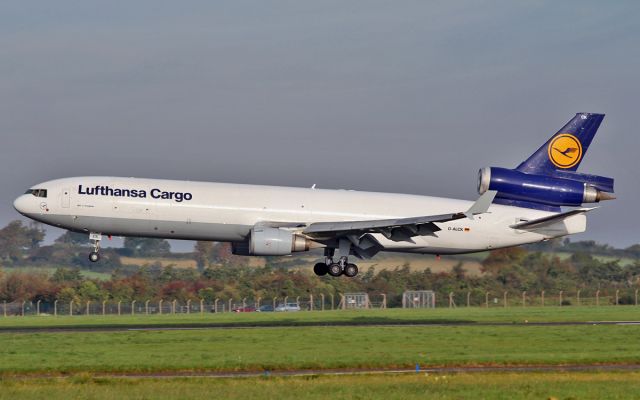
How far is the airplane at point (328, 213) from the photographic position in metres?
52.7

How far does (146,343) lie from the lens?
46.7 m

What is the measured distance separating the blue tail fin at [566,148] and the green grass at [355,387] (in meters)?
25.7

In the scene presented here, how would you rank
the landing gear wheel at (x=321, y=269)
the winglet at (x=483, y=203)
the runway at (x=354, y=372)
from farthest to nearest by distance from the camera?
the landing gear wheel at (x=321, y=269), the winglet at (x=483, y=203), the runway at (x=354, y=372)

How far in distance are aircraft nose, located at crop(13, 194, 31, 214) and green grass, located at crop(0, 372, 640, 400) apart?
21.5 metres

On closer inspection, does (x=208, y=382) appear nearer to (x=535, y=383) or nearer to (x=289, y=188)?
(x=535, y=383)

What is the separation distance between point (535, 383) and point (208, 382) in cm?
994

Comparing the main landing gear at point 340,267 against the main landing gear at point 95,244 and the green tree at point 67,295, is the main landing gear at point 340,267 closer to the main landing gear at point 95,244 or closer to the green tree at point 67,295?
the main landing gear at point 95,244

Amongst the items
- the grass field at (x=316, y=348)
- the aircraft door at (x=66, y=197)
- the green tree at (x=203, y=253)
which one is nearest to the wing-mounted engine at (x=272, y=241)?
the grass field at (x=316, y=348)

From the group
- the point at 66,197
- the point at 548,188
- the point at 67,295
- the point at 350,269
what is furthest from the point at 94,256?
the point at 67,295

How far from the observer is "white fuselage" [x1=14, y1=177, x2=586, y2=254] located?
52.7m

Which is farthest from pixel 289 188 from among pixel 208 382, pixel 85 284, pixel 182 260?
pixel 182 260

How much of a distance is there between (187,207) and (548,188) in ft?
65.1

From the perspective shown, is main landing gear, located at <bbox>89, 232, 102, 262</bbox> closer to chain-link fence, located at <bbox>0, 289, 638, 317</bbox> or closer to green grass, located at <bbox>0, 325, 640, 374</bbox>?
green grass, located at <bbox>0, 325, 640, 374</bbox>

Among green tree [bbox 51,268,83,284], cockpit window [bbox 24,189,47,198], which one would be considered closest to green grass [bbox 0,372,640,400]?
cockpit window [bbox 24,189,47,198]
